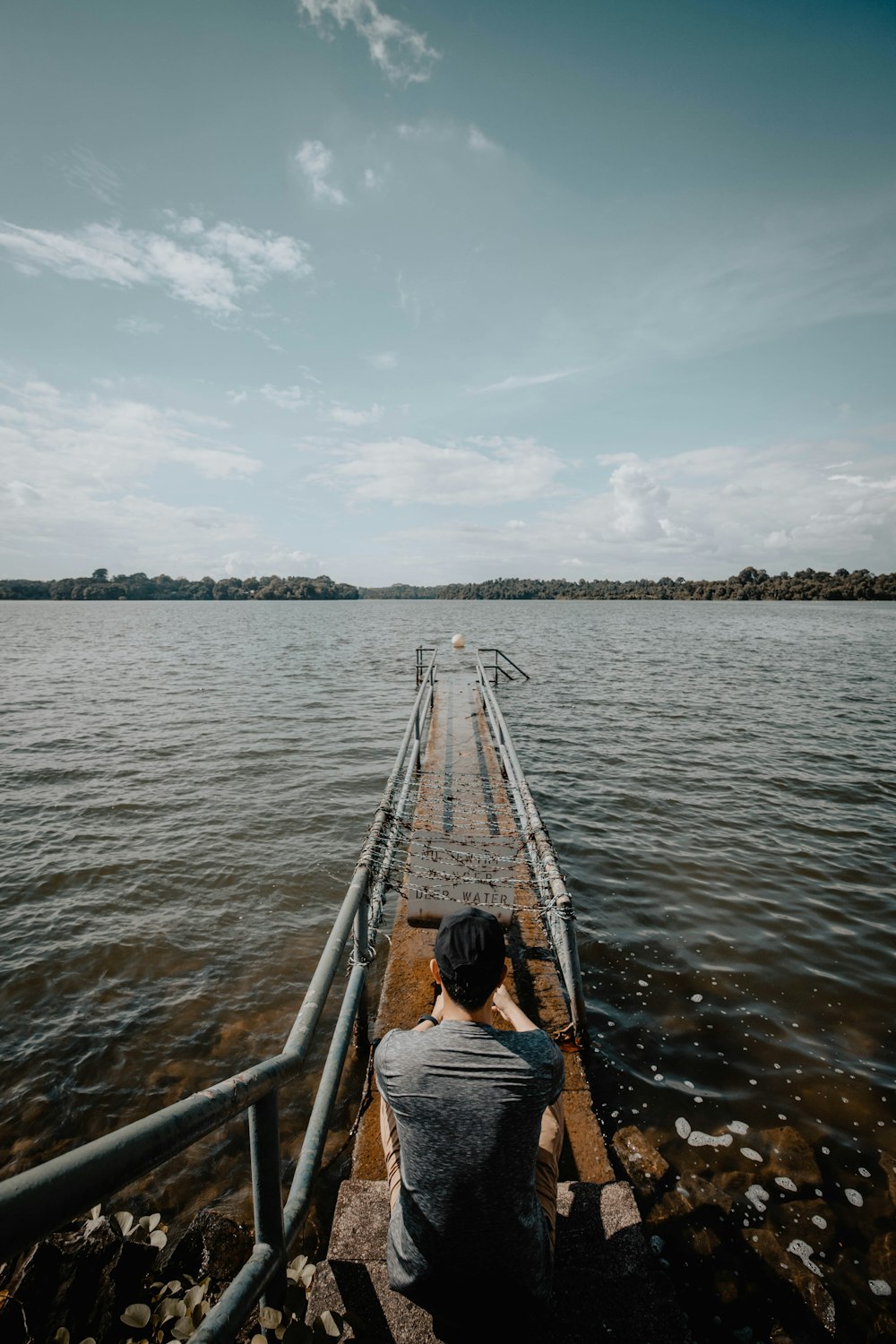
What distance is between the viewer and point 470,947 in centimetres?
255

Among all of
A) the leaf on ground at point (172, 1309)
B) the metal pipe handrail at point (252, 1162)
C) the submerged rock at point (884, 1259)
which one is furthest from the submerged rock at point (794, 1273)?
the leaf on ground at point (172, 1309)

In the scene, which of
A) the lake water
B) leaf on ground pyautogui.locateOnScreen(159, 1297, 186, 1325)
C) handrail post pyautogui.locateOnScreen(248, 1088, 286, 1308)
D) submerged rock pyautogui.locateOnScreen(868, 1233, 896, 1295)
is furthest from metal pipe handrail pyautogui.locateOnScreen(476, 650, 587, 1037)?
leaf on ground pyautogui.locateOnScreen(159, 1297, 186, 1325)

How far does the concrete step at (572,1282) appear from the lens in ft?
8.69

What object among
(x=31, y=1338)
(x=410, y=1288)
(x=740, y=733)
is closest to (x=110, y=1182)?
(x=410, y=1288)

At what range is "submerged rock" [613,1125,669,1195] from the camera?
4.57 m

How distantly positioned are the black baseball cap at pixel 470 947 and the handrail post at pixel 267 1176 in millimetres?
824

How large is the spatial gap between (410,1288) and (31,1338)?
2.21 meters

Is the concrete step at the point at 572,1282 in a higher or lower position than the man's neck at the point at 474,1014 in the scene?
lower

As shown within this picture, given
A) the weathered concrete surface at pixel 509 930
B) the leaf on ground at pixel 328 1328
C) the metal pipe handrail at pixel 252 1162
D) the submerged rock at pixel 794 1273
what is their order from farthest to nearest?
the weathered concrete surface at pixel 509 930
the submerged rock at pixel 794 1273
the leaf on ground at pixel 328 1328
the metal pipe handrail at pixel 252 1162

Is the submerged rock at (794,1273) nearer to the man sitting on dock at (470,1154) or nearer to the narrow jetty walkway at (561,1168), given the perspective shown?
the narrow jetty walkway at (561,1168)

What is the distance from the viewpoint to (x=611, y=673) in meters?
33.0

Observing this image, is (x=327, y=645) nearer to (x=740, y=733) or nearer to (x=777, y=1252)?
(x=740, y=733)

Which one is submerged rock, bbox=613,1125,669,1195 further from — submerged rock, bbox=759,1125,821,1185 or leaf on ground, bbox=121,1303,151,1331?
leaf on ground, bbox=121,1303,151,1331

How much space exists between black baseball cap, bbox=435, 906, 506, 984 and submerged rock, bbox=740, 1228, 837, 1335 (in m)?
3.85
